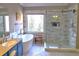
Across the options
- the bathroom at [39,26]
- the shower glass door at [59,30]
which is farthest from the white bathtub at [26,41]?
the shower glass door at [59,30]

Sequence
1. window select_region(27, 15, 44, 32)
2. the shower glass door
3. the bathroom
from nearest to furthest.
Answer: the bathroom → window select_region(27, 15, 44, 32) → the shower glass door

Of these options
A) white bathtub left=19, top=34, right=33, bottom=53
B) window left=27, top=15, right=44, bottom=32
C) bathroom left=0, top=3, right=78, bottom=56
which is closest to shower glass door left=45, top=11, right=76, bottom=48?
bathroom left=0, top=3, right=78, bottom=56

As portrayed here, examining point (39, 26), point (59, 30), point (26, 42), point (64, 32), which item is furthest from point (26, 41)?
point (64, 32)

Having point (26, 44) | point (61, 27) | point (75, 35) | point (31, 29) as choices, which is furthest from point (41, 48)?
point (75, 35)

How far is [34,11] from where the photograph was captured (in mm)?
2201

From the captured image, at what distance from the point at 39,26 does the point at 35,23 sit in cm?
10

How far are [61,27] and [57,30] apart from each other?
16 cm

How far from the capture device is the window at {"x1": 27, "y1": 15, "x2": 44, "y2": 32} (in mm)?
2219

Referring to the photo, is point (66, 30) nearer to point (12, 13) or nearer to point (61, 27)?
point (61, 27)

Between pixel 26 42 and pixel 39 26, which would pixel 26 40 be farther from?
pixel 39 26

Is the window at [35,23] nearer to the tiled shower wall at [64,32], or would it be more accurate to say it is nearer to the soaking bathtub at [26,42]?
the soaking bathtub at [26,42]

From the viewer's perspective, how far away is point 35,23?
2262mm

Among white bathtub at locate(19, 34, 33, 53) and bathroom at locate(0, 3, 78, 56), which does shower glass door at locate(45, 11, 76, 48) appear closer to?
bathroom at locate(0, 3, 78, 56)

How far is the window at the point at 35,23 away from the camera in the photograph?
7.28ft
